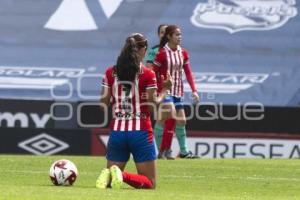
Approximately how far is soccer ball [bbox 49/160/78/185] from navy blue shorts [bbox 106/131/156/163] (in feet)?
1.70

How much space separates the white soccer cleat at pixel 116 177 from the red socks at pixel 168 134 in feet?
18.0

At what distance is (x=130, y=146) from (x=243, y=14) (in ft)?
40.9

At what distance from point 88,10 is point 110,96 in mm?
12623

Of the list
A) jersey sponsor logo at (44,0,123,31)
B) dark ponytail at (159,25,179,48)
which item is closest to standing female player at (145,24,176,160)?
dark ponytail at (159,25,179,48)

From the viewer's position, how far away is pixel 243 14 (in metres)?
22.8

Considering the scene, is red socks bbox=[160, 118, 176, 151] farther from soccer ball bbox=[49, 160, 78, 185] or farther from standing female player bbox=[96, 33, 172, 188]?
standing female player bbox=[96, 33, 172, 188]

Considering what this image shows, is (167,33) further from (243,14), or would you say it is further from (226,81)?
(243,14)

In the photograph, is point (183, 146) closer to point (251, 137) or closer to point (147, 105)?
point (251, 137)

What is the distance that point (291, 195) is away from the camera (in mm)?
11219

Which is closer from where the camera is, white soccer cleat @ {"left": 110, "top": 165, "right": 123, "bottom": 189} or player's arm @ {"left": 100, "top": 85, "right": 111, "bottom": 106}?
white soccer cleat @ {"left": 110, "top": 165, "right": 123, "bottom": 189}

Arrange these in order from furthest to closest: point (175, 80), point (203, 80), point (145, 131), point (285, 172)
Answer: point (203, 80)
point (175, 80)
point (285, 172)
point (145, 131)

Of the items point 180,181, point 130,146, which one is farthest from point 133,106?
point 180,181

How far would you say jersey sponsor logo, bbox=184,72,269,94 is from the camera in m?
21.8

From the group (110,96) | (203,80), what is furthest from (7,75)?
(110,96)
